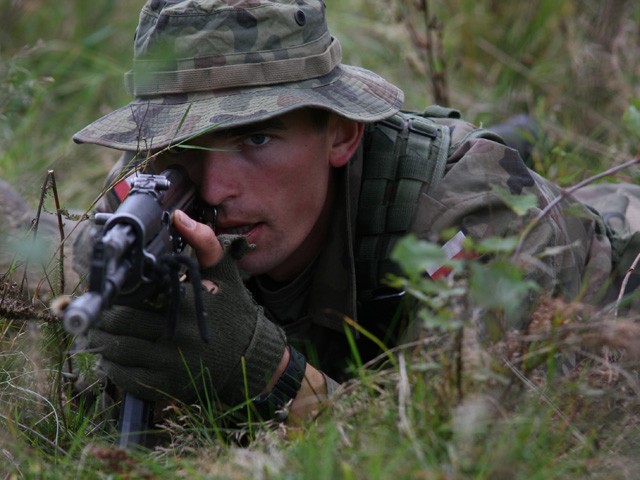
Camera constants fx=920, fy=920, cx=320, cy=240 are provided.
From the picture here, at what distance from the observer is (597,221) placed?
3.59m

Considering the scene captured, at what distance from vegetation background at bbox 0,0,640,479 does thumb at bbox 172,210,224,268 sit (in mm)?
436

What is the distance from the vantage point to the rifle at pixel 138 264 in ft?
6.15

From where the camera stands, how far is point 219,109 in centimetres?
283

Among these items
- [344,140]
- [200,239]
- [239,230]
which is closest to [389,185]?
[344,140]

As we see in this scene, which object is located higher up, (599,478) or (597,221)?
(599,478)

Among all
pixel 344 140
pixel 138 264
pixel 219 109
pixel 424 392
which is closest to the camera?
pixel 424 392

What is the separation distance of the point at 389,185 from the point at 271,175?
0.50 meters

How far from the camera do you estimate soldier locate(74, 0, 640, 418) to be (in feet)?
8.59

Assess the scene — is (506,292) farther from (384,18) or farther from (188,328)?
(384,18)

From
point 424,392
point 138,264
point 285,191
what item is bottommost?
point 285,191

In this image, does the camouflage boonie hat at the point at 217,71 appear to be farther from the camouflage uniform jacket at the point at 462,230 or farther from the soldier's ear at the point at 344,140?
the camouflage uniform jacket at the point at 462,230

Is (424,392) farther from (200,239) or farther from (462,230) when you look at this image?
(462,230)

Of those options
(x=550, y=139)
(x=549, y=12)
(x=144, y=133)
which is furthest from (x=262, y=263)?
(x=549, y=12)

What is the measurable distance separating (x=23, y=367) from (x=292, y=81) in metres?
1.23
